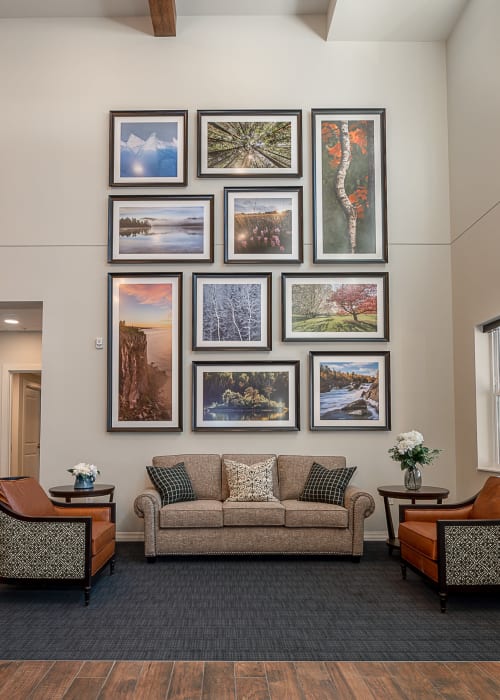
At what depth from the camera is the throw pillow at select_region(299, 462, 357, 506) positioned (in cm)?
587

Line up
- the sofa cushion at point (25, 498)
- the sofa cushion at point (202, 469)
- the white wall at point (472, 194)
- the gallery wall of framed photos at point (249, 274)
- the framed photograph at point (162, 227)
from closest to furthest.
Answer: the sofa cushion at point (25, 498), the white wall at point (472, 194), the sofa cushion at point (202, 469), the gallery wall of framed photos at point (249, 274), the framed photograph at point (162, 227)

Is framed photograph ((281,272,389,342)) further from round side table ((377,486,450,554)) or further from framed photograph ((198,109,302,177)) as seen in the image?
round side table ((377,486,450,554))

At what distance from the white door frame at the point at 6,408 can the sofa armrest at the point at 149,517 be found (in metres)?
3.78

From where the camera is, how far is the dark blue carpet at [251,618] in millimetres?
3521

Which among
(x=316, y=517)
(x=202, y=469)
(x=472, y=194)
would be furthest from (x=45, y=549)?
(x=472, y=194)

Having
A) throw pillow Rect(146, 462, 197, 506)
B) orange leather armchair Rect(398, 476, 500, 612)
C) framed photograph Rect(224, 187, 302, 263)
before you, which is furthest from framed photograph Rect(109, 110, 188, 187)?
orange leather armchair Rect(398, 476, 500, 612)

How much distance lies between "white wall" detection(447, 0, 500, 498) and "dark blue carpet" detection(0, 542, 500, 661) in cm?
192

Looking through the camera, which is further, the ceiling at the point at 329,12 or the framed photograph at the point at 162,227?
the framed photograph at the point at 162,227

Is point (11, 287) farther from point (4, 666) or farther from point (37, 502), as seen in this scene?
point (4, 666)

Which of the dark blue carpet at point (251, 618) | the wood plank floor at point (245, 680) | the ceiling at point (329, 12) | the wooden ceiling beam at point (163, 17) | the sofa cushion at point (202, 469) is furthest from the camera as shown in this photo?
the ceiling at point (329, 12)

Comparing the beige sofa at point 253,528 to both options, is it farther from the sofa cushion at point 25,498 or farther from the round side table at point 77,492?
the sofa cushion at point 25,498

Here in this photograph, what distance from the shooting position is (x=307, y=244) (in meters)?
6.86

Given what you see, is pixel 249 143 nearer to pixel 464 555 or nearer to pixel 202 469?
pixel 202 469

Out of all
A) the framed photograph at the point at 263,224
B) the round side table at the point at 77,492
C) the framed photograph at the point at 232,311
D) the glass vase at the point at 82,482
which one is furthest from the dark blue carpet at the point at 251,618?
the framed photograph at the point at 263,224
